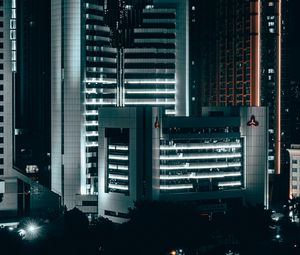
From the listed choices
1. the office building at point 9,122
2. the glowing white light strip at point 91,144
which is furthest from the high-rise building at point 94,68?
the office building at point 9,122

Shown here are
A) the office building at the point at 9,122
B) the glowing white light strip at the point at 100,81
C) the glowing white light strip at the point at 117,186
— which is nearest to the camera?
the glowing white light strip at the point at 117,186

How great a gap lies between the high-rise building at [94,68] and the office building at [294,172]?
828 inches

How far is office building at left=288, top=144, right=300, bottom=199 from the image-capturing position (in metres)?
107

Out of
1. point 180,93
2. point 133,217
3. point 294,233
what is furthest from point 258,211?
point 180,93

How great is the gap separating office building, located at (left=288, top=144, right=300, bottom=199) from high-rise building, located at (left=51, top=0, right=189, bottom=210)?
21.0 meters

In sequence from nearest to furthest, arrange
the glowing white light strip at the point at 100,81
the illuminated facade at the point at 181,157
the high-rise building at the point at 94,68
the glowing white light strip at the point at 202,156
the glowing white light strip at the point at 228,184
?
the illuminated facade at the point at 181,157, the glowing white light strip at the point at 202,156, the glowing white light strip at the point at 228,184, the high-rise building at the point at 94,68, the glowing white light strip at the point at 100,81

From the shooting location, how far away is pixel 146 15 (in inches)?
4161

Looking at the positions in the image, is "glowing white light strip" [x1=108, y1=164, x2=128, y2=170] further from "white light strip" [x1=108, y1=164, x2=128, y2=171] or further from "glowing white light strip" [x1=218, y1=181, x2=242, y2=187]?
"glowing white light strip" [x1=218, y1=181, x2=242, y2=187]

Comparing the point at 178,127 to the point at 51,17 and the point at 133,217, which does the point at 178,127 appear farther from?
the point at 51,17

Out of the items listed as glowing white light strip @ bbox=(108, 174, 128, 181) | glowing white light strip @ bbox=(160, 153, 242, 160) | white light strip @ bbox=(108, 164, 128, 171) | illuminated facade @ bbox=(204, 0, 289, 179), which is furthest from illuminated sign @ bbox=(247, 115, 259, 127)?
glowing white light strip @ bbox=(108, 174, 128, 181)

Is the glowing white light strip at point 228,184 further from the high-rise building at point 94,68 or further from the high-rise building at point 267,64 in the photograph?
the high-rise building at point 267,64

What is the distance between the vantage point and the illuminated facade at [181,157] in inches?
3516

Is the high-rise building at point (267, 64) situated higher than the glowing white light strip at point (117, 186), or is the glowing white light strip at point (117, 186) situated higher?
the high-rise building at point (267, 64)

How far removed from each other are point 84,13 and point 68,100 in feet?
39.5
